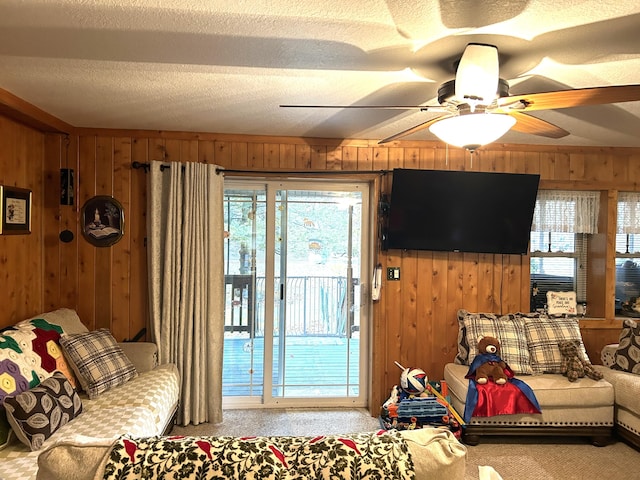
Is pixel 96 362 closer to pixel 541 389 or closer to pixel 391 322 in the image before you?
pixel 391 322

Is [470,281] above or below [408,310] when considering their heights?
above

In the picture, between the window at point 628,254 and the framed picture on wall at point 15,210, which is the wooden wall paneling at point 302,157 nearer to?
the framed picture on wall at point 15,210

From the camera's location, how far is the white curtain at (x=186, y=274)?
3.70 meters

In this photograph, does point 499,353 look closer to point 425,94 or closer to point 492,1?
point 425,94

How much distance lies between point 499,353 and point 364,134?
204 centimetres

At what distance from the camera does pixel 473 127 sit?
1.99m

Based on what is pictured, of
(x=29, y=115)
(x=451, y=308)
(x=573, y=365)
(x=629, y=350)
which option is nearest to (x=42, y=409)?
(x=29, y=115)

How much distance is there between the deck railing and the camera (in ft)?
13.5

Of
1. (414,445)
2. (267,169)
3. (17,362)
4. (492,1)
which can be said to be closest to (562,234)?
(267,169)

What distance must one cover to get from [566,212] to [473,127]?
281 cm

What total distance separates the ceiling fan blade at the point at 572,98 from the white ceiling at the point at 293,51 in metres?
0.21

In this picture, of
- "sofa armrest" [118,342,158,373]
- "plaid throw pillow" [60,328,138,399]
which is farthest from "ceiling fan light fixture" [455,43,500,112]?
"sofa armrest" [118,342,158,373]

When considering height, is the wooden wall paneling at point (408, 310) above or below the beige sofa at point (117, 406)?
above

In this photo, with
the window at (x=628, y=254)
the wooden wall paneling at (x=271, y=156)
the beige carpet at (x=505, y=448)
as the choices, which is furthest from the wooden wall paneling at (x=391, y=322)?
the window at (x=628, y=254)
